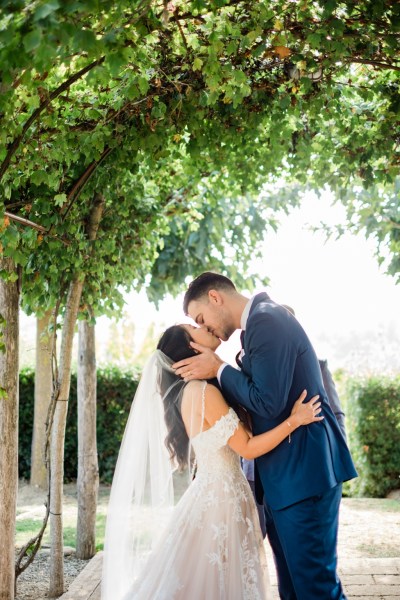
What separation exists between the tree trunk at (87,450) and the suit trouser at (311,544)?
3071 mm

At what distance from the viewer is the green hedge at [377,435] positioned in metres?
9.82

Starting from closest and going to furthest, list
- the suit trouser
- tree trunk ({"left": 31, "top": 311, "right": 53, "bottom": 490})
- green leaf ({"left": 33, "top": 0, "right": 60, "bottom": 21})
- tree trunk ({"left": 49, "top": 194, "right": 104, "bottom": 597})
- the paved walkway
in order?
A: green leaf ({"left": 33, "top": 0, "right": 60, "bottom": 21}) → the suit trouser → the paved walkway → tree trunk ({"left": 49, "top": 194, "right": 104, "bottom": 597}) → tree trunk ({"left": 31, "top": 311, "right": 53, "bottom": 490})

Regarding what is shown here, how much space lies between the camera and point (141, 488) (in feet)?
12.6

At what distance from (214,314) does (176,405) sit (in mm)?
509

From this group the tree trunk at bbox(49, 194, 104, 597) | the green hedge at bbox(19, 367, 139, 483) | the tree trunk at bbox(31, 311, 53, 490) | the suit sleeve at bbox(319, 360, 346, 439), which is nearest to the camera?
the suit sleeve at bbox(319, 360, 346, 439)

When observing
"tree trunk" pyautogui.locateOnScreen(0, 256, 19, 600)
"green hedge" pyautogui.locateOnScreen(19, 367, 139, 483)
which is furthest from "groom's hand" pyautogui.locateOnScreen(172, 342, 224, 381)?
"green hedge" pyautogui.locateOnScreen(19, 367, 139, 483)

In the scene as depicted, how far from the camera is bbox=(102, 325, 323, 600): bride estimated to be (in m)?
Result: 3.48

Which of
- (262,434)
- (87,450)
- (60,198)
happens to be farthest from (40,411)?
(262,434)

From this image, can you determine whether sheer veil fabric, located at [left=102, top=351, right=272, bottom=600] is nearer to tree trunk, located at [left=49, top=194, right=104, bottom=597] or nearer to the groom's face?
the groom's face

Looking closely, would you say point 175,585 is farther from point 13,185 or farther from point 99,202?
point 99,202

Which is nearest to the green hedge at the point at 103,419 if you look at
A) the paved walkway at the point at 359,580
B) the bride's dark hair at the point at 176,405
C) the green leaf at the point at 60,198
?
the paved walkway at the point at 359,580

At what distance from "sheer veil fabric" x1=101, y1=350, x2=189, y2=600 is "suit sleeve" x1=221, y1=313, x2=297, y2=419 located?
14.1 inches

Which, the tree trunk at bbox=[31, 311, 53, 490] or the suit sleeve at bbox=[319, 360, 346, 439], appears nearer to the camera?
the suit sleeve at bbox=[319, 360, 346, 439]

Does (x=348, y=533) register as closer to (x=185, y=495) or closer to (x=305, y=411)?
(x=185, y=495)
